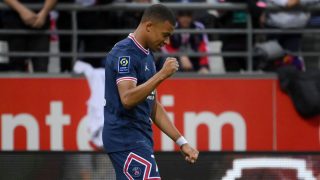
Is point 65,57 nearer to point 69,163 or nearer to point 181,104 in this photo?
point 181,104

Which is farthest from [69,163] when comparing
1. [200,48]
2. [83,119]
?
[200,48]

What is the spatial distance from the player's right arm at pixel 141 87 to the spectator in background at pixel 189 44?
4.39 m

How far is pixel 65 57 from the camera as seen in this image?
1049 centimetres

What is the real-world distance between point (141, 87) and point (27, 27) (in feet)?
15.0

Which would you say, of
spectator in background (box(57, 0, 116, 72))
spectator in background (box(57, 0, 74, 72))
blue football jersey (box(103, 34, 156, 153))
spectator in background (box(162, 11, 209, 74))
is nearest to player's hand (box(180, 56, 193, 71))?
spectator in background (box(162, 11, 209, 74))

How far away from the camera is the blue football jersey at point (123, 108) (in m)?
6.15

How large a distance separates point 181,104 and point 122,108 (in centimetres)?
411

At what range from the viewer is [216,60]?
34.7 ft

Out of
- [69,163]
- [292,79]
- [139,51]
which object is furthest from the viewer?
[292,79]

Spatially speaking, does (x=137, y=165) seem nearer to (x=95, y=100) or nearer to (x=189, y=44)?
(x=95, y=100)

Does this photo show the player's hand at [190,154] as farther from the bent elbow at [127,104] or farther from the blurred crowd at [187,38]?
the blurred crowd at [187,38]

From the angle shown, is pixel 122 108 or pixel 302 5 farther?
pixel 302 5

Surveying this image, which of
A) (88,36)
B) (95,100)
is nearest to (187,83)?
(95,100)

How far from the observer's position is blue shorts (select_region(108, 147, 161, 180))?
622cm
